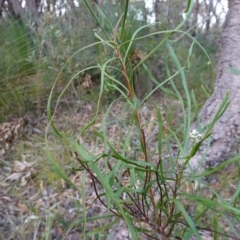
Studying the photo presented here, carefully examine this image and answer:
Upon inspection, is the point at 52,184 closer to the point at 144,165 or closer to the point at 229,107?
the point at 229,107

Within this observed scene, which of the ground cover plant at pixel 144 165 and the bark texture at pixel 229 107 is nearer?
the ground cover plant at pixel 144 165

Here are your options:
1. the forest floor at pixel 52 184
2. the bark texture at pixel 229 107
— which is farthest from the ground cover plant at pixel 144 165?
the bark texture at pixel 229 107

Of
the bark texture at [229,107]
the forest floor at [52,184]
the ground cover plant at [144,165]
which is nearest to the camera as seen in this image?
the ground cover plant at [144,165]

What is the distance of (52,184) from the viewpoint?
2.49 metres

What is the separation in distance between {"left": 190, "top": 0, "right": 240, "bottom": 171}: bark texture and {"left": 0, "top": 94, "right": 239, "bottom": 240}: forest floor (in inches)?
6.7

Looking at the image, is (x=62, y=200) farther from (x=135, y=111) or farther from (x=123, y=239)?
(x=135, y=111)

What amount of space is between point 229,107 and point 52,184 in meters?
1.32

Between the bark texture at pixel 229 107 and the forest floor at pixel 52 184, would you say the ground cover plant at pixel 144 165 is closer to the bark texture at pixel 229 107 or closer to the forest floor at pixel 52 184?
the forest floor at pixel 52 184

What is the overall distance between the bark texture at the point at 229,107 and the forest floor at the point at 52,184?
0.17 m

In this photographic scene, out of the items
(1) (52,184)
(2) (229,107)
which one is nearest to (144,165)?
(2) (229,107)

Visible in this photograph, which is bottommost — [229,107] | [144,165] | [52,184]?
[52,184]

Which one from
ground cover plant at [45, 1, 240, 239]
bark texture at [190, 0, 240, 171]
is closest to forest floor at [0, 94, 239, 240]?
bark texture at [190, 0, 240, 171]

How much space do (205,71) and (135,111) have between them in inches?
136

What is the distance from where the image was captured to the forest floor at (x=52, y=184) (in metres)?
1.98
